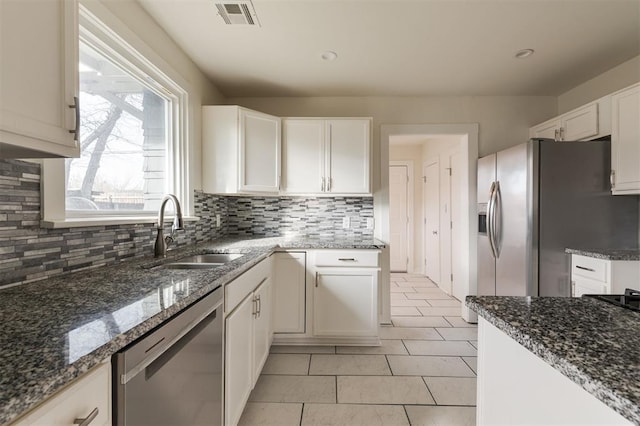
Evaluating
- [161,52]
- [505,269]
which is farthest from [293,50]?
[505,269]

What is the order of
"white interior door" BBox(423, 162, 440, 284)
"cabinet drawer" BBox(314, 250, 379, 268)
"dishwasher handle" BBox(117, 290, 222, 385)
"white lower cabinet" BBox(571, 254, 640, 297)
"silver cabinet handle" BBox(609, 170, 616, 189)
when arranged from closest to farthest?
"dishwasher handle" BBox(117, 290, 222, 385) → "white lower cabinet" BBox(571, 254, 640, 297) → "silver cabinet handle" BBox(609, 170, 616, 189) → "cabinet drawer" BBox(314, 250, 379, 268) → "white interior door" BBox(423, 162, 440, 284)

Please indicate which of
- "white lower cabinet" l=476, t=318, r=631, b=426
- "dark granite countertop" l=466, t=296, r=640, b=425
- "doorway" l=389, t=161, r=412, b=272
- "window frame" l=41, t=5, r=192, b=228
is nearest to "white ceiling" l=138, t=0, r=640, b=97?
"window frame" l=41, t=5, r=192, b=228

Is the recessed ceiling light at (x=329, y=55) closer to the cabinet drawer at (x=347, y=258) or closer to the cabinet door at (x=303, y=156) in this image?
the cabinet door at (x=303, y=156)

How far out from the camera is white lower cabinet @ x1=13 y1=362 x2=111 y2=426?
0.49 m

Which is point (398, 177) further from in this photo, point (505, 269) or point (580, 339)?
point (580, 339)

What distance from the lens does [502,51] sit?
213cm

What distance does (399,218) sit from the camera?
528cm

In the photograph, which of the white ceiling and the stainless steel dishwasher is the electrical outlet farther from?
the stainless steel dishwasher

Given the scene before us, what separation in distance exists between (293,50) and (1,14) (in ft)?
5.64

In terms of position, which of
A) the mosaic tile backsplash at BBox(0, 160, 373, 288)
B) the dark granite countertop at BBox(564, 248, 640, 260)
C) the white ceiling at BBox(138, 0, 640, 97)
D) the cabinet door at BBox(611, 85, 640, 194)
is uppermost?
the white ceiling at BBox(138, 0, 640, 97)

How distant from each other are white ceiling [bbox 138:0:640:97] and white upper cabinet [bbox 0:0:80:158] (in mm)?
1030

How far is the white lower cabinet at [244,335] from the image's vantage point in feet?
4.40

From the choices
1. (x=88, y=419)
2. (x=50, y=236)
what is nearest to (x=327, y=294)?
(x=50, y=236)

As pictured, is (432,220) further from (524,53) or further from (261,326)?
(261,326)
